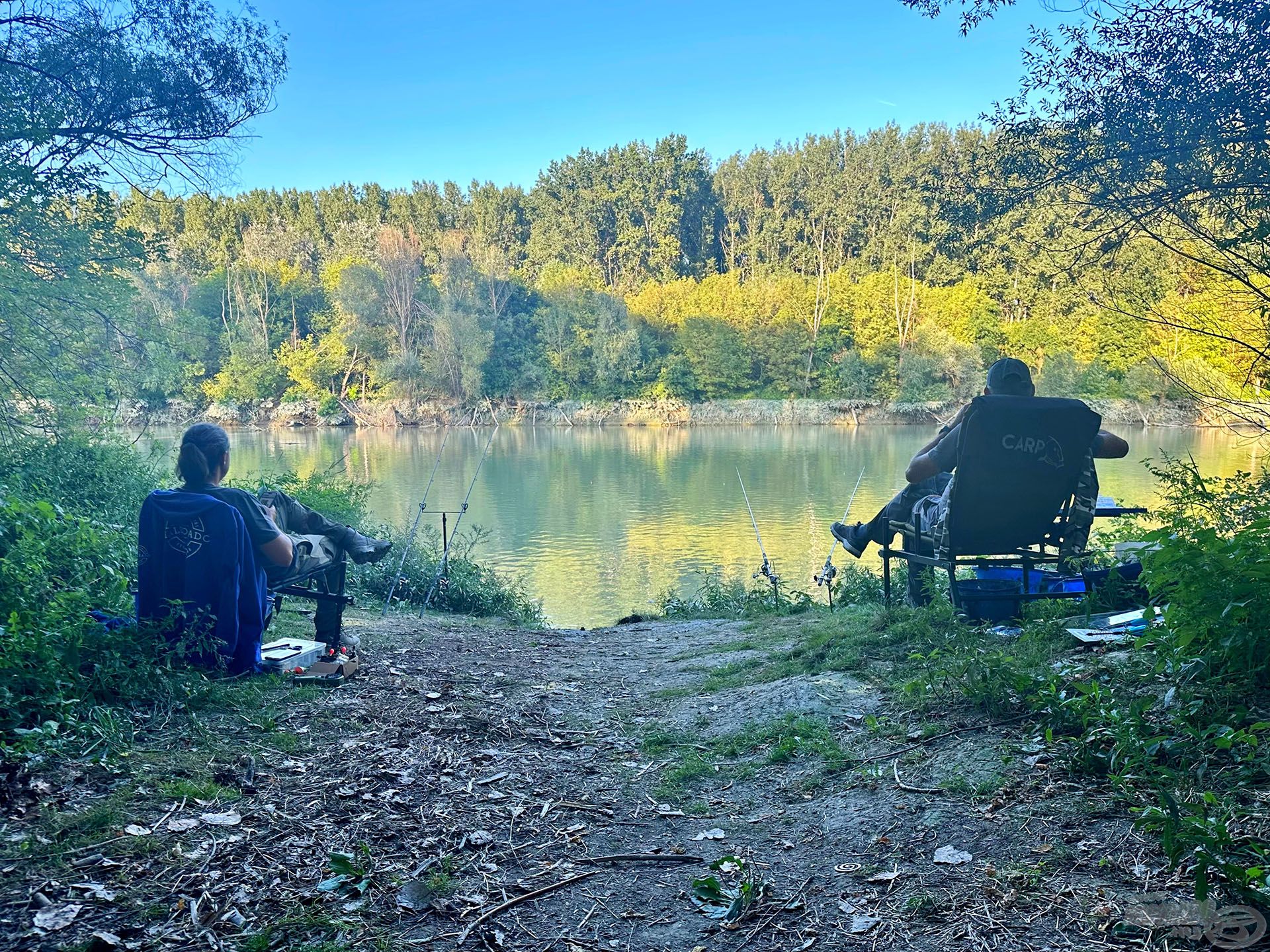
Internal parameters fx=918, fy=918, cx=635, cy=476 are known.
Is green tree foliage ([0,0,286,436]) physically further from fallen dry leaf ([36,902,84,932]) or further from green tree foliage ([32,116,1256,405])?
green tree foliage ([32,116,1256,405])

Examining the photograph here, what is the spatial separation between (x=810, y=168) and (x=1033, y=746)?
223ft

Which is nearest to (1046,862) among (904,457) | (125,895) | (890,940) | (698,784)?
(890,940)

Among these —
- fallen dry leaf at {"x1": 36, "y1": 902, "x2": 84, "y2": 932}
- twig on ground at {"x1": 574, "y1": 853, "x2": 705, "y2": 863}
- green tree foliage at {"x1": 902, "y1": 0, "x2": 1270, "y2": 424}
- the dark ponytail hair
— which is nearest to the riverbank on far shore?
green tree foliage at {"x1": 902, "y1": 0, "x2": 1270, "y2": 424}

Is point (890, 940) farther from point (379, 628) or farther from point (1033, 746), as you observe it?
point (379, 628)

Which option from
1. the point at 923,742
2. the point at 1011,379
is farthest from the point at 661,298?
the point at 923,742

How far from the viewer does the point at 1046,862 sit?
2.03 metres

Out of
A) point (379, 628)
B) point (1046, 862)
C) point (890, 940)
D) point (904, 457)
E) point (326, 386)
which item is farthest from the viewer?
point (326, 386)

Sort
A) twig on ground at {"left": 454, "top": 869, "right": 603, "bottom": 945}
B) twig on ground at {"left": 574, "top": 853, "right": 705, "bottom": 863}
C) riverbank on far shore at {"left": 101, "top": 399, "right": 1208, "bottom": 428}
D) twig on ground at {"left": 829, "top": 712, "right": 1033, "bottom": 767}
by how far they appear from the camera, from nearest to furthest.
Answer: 1. twig on ground at {"left": 454, "top": 869, "right": 603, "bottom": 945}
2. twig on ground at {"left": 574, "top": 853, "right": 705, "bottom": 863}
3. twig on ground at {"left": 829, "top": 712, "right": 1033, "bottom": 767}
4. riverbank on far shore at {"left": 101, "top": 399, "right": 1208, "bottom": 428}

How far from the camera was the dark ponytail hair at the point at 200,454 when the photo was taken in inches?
146

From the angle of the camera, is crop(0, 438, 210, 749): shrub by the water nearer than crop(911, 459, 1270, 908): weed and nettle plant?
No

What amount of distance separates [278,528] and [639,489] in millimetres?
24755

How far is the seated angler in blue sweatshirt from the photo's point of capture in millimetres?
3756

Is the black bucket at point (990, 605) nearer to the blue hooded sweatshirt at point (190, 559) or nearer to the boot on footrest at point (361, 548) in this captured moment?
the boot on footrest at point (361, 548)

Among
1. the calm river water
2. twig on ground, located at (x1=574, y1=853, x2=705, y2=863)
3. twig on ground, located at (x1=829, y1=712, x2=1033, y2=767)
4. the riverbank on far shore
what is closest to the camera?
twig on ground, located at (x1=574, y1=853, x2=705, y2=863)
